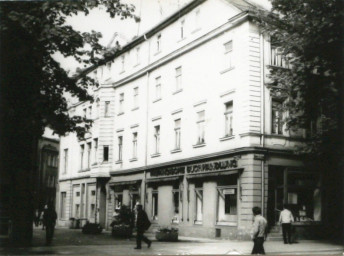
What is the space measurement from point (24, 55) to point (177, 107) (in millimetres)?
16222

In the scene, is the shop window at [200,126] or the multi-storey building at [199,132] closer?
the multi-storey building at [199,132]

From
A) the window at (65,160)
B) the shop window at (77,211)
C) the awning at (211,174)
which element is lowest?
the shop window at (77,211)

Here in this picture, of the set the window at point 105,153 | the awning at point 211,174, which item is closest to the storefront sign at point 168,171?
the awning at point 211,174

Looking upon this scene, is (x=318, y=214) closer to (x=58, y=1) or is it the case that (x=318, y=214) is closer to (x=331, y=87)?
(x=331, y=87)

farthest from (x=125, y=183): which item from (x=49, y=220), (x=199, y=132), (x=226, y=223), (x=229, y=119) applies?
(x=49, y=220)

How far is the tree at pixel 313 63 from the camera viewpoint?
18.8 meters

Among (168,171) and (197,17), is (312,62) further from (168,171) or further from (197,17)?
(168,171)

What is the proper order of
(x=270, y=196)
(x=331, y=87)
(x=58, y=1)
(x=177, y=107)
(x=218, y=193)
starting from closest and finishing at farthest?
(x=58, y=1)
(x=331, y=87)
(x=270, y=196)
(x=218, y=193)
(x=177, y=107)

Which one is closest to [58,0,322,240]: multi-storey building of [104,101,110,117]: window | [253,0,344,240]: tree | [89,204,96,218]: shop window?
[104,101,110,117]: window

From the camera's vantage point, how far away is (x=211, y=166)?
93.1 ft

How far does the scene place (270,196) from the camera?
26.5 meters

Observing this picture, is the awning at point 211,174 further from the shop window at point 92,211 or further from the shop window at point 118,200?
the shop window at point 92,211

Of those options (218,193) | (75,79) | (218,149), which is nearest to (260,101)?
(218,149)

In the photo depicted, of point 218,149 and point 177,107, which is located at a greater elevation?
point 177,107
